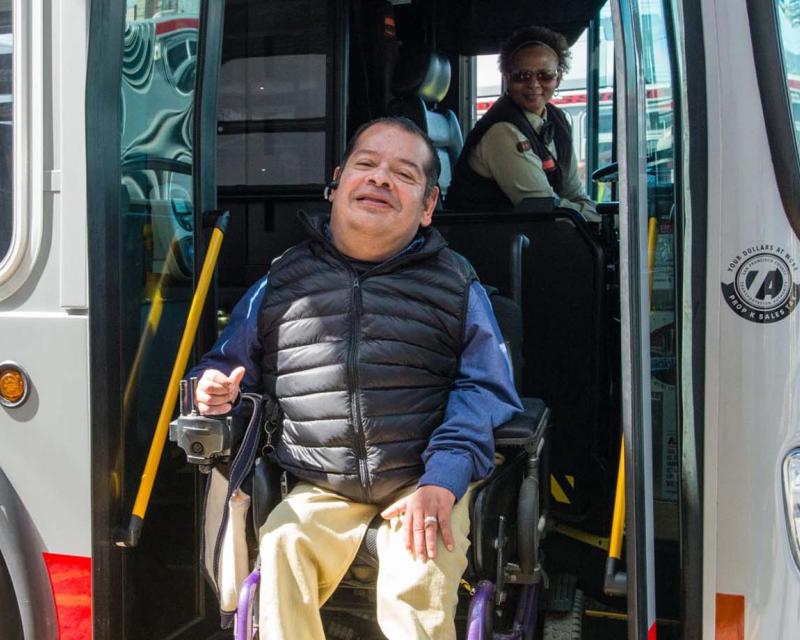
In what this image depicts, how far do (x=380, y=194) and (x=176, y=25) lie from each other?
0.70m

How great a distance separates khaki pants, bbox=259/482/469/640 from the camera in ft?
6.33

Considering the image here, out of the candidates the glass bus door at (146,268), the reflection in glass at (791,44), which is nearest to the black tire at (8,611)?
the glass bus door at (146,268)

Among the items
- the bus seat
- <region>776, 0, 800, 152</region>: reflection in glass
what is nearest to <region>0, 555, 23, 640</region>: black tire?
<region>776, 0, 800, 152</region>: reflection in glass

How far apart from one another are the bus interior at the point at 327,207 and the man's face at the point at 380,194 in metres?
0.43

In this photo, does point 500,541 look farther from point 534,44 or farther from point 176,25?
point 534,44

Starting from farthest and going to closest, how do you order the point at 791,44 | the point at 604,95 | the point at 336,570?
the point at 604,95 → the point at 336,570 → the point at 791,44

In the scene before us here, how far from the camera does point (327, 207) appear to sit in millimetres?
3498

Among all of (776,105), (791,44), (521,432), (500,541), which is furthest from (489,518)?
(791,44)

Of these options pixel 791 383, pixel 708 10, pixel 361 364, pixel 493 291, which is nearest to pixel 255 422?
pixel 361 364

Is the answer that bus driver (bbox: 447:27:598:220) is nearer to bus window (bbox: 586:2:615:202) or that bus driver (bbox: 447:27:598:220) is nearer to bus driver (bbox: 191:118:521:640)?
bus window (bbox: 586:2:615:202)

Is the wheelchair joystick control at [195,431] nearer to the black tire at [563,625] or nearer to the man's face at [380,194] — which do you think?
the man's face at [380,194]

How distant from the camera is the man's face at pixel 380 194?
2260 mm

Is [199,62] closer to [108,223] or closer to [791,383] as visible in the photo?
[108,223]

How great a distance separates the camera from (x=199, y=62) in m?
2.44
